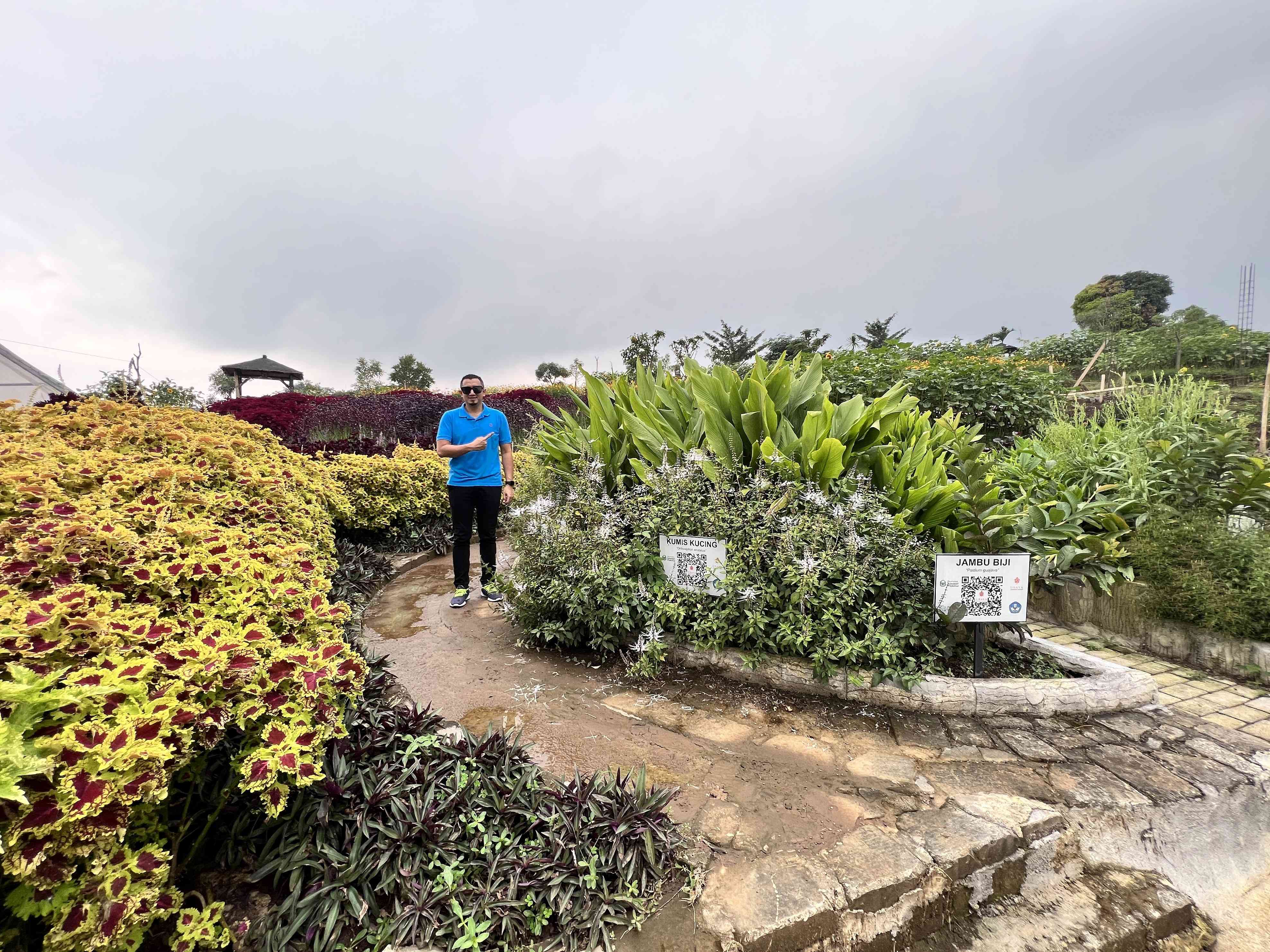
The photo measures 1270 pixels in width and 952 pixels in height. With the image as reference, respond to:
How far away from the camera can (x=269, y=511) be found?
265 cm

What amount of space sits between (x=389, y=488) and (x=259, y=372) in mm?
18692

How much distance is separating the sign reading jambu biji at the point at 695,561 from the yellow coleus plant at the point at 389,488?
283 cm

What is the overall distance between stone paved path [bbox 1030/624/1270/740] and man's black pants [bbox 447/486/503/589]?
3652mm

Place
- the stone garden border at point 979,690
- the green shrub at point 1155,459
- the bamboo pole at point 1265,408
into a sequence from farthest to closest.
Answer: the bamboo pole at point 1265,408 < the green shrub at point 1155,459 < the stone garden border at point 979,690

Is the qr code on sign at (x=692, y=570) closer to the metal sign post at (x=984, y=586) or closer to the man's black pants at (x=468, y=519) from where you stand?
the metal sign post at (x=984, y=586)

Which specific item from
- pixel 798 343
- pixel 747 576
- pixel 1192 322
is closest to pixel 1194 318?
pixel 1192 322

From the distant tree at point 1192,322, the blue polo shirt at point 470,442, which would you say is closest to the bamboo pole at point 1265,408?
the blue polo shirt at point 470,442

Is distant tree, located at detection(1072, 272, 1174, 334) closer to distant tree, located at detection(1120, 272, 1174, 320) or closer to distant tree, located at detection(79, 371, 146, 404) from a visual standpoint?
distant tree, located at detection(1120, 272, 1174, 320)

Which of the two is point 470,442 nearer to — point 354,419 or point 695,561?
point 695,561

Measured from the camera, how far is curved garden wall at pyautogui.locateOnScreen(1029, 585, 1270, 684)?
3.05 meters

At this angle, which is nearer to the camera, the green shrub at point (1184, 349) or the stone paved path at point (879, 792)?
the stone paved path at point (879, 792)

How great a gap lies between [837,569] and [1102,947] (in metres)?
1.44

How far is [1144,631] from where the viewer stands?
3453mm

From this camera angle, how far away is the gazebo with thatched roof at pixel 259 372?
63.7 feet
